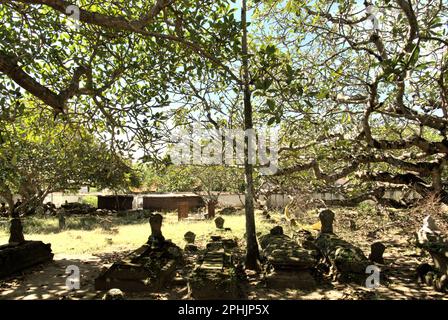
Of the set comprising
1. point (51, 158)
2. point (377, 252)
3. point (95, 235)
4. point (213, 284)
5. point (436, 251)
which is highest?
point (51, 158)

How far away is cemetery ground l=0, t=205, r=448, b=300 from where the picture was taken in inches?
306

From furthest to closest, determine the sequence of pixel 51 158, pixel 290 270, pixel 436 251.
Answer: pixel 51 158, pixel 290 270, pixel 436 251

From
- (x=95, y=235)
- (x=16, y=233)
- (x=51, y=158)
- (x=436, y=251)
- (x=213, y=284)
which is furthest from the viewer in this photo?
(x=95, y=235)

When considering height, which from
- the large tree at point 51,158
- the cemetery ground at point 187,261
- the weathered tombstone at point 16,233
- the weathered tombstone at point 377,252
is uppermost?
the large tree at point 51,158

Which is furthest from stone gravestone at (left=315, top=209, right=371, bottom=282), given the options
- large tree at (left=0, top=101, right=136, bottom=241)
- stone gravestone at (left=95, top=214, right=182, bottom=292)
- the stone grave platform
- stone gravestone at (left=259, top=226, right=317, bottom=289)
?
Result: the stone grave platform

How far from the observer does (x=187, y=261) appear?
37.0 ft

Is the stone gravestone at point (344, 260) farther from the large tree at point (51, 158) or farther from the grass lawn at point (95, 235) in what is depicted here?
the grass lawn at point (95, 235)

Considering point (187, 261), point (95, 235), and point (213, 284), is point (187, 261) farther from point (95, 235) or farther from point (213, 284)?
point (95, 235)

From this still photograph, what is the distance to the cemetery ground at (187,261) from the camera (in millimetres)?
7762

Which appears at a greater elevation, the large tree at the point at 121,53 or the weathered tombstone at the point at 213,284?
the large tree at the point at 121,53

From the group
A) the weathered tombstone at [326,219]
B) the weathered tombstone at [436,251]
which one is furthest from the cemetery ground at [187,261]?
the weathered tombstone at [326,219]

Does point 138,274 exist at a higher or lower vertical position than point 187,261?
higher

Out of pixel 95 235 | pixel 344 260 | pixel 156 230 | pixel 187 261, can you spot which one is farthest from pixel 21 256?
pixel 344 260

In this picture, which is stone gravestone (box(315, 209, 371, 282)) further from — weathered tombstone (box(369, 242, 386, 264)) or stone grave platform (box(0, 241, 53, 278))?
stone grave platform (box(0, 241, 53, 278))
